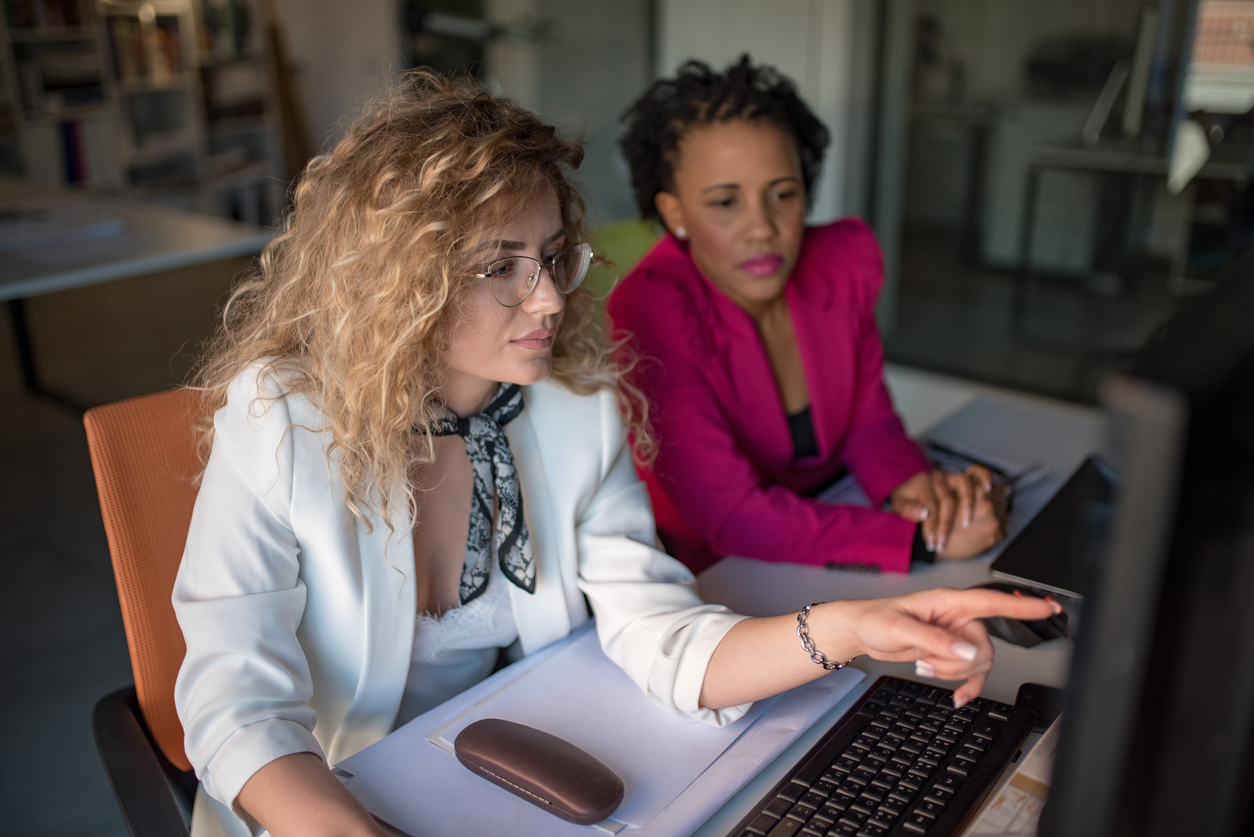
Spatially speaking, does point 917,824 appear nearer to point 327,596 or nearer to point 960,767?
point 960,767

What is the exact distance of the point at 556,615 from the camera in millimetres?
1203

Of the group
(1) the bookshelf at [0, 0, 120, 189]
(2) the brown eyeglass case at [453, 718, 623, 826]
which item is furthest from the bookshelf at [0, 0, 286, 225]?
(2) the brown eyeglass case at [453, 718, 623, 826]

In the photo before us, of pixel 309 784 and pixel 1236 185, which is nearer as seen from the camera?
pixel 309 784

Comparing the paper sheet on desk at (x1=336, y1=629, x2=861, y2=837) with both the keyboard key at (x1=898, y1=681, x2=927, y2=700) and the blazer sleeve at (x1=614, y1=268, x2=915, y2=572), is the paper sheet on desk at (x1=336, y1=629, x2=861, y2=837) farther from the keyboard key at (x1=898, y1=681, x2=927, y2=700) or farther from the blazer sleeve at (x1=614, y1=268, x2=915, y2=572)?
the blazer sleeve at (x1=614, y1=268, x2=915, y2=572)

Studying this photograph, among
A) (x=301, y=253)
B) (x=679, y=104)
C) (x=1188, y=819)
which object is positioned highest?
(x=679, y=104)

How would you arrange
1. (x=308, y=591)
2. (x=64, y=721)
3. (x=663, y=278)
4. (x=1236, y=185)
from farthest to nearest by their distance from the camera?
(x=1236, y=185) → (x=64, y=721) → (x=663, y=278) → (x=308, y=591)

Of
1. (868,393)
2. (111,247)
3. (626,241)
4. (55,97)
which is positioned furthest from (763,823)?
(55,97)

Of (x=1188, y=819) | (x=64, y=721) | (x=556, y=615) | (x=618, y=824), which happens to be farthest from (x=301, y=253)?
(x=64, y=721)

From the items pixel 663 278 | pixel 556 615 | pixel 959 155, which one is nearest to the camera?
pixel 556 615

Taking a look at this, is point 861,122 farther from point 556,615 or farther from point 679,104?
point 556,615

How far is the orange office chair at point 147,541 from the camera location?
1077mm

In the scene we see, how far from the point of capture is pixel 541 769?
88cm

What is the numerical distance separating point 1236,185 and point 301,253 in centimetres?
303

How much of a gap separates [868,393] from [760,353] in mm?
292
